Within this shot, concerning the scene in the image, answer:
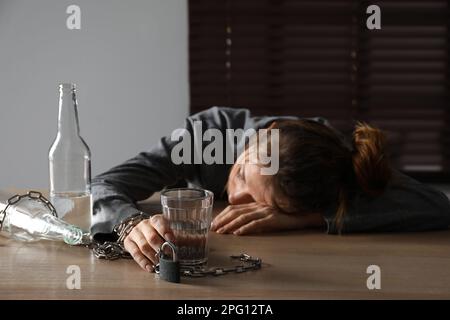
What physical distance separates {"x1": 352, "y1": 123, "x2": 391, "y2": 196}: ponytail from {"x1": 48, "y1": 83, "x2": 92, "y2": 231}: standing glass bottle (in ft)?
1.76

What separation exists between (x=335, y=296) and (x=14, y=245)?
57cm

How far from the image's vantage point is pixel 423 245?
1190 mm

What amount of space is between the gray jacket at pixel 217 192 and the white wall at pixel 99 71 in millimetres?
749

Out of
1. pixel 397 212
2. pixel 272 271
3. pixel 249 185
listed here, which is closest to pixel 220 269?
pixel 272 271

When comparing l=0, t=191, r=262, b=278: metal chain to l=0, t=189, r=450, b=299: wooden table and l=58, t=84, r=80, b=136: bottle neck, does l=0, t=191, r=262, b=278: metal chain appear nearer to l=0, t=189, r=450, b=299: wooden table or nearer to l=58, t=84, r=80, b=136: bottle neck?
l=0, t=189, r=450, b=299: wooden table

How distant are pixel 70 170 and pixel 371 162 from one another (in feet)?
1.94

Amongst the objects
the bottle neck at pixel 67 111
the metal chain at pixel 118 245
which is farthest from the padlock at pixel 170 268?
the bottle neck at pixel 67 111

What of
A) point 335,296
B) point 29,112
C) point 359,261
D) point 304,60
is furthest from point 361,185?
point 29,112

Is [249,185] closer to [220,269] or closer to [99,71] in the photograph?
[220,269]

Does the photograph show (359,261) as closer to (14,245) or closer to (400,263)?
(400,263)

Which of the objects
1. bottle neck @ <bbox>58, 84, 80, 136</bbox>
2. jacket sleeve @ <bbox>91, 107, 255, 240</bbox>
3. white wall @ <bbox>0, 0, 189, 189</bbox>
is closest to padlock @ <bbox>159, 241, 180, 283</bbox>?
jacket sleeve @ <bbox>91, 107, 255, 240</bbox>

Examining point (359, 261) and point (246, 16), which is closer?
point (359, 261)

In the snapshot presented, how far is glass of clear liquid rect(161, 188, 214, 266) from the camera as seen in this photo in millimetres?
1041

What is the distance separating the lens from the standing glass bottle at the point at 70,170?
120cm
